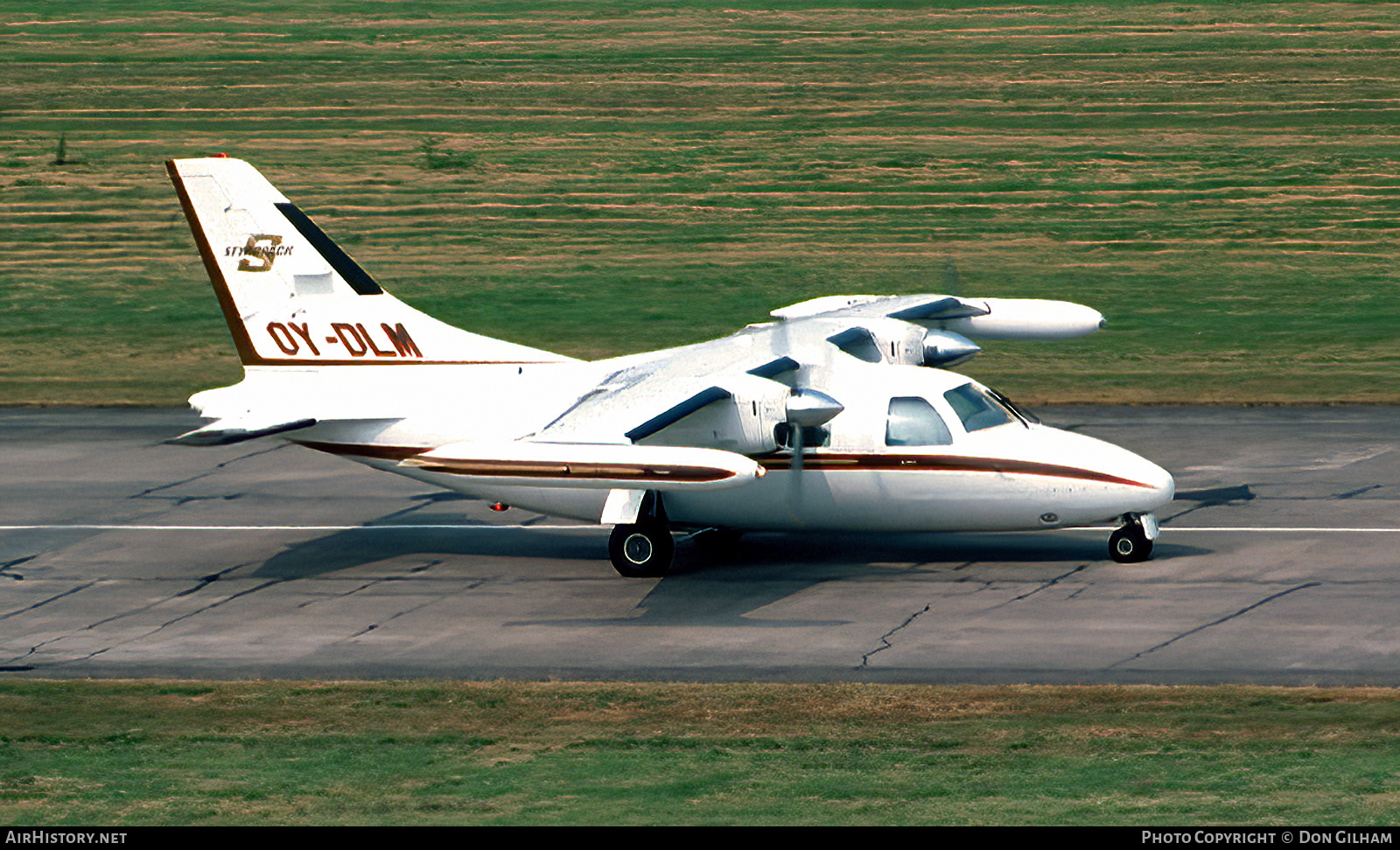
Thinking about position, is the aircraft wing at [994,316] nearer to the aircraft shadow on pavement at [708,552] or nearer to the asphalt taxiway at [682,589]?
the asphalt taxiway at [682,589]

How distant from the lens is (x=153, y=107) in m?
65.1

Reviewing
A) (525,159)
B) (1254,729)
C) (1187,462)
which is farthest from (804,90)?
(1254,729)

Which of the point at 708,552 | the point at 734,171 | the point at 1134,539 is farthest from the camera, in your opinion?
the point at 734,171

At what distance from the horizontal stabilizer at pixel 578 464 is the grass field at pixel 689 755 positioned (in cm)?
271

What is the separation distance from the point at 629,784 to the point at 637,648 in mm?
5267

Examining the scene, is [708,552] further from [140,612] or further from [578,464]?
[140,612]

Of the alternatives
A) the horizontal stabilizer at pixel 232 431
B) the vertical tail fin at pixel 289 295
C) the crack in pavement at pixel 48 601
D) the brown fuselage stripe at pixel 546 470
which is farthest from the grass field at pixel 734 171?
the brown fuselage stripe at pixel 546 470

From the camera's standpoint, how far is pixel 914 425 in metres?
23.6

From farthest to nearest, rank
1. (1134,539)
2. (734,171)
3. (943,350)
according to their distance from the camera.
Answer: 1. (734,171)
2. (943,350)
3. (1134,539)

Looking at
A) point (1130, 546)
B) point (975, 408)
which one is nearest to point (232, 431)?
point (975, 408)

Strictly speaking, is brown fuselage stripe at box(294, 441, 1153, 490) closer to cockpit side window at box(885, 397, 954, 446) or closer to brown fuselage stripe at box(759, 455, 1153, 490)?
brown fuselage stripe at box(759, 455, 1153, 490)

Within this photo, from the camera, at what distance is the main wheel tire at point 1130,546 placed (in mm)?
23516

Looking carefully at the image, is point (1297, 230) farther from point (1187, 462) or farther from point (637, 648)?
point (637, 648)

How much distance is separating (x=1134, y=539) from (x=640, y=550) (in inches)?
252
